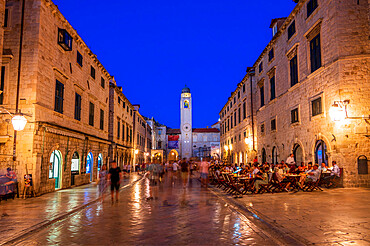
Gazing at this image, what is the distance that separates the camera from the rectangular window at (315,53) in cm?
1639

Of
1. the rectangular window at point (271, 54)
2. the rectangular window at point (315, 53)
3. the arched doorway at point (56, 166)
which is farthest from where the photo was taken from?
the rectangular window at point (271, 54)

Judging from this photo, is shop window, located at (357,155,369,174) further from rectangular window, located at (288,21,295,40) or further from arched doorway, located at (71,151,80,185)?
arched doorway, located at (71,151,80,185)

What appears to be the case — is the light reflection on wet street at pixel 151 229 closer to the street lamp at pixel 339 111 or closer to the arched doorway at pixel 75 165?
the street lamp at pixel 339 111

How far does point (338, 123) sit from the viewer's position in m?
14.2

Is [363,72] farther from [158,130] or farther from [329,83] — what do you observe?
[158,130]

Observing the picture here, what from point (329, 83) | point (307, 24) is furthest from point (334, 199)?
point (307, 24)

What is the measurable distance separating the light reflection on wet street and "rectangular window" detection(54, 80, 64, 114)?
27.2 ft

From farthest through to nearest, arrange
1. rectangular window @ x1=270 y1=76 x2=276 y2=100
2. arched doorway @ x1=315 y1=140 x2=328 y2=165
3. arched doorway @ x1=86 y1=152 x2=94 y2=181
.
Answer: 1. rectangular window @ x1=270 y1=76 x2=276 y2=100
2. arched doorway @ x1=86 y1=152 x2=94 y2=181
3. arched doorway @ x1=315 y1=140 x2=328 y2=165

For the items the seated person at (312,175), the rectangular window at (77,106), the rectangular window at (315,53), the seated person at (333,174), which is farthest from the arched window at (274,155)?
the rectangular window at (77,106)

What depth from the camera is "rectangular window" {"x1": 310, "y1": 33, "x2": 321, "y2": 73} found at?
53.8 ft

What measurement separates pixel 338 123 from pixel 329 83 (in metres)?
2.25

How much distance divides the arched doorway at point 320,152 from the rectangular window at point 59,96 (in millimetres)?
14580

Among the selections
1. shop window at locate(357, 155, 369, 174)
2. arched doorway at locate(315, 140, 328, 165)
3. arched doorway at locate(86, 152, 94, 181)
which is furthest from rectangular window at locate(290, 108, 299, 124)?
arched doorway at locate(86, 152, 94, 181)

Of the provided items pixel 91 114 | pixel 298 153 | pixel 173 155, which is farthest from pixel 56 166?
pixel 173 155
